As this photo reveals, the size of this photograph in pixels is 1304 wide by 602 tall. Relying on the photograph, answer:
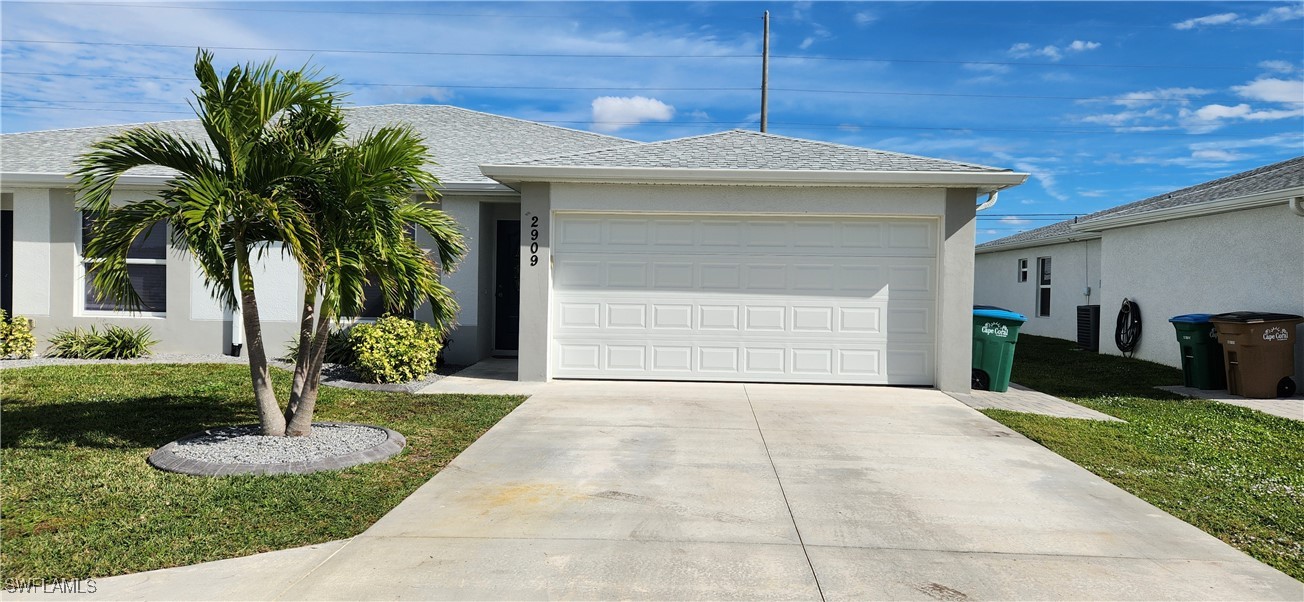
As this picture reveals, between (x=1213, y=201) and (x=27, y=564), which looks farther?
(x=1213, y=201)

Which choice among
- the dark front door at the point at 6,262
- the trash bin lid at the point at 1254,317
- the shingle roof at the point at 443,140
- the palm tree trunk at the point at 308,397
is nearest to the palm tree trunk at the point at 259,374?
the palm tree trunk at the point at 308,397

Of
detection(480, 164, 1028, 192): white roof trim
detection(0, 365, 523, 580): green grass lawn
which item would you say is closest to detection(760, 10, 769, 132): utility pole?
detection(480, 164, 1028, 192): white roof trim

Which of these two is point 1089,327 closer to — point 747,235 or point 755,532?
point 747,235

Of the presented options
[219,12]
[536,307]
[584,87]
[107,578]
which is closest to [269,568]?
[107,578]


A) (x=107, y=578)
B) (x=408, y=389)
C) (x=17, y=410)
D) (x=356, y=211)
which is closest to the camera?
(x=107, y=578)

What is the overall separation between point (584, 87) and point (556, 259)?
56.3 ft

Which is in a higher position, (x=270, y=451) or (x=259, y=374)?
(x=259, y=374)

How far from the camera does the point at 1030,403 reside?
9.73 m

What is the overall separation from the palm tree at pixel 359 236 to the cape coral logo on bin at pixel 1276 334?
10587 millimetres

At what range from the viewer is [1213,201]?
12328 mm

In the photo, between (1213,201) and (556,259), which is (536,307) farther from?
(1213,201)

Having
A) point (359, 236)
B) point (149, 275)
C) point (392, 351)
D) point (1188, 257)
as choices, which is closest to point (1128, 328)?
point (1188, 257)

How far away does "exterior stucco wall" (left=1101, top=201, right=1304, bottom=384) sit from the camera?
36.7 ft

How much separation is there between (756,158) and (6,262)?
11.8 metres
